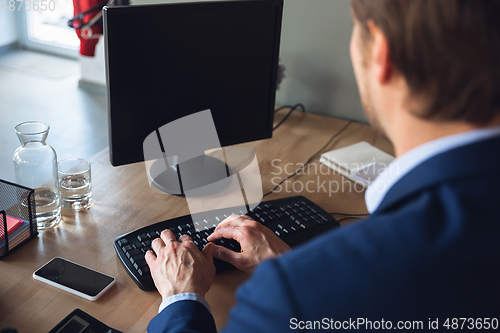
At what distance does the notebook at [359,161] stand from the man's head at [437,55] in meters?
0.78

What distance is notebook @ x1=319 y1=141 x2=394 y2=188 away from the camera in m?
1.32

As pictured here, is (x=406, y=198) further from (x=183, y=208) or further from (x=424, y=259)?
(x=183, y=208)

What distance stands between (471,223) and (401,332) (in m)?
0.14

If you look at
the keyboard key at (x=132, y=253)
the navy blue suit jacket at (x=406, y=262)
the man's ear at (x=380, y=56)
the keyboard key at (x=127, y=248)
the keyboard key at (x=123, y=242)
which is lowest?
the keyboard key at (x=132, y=253)

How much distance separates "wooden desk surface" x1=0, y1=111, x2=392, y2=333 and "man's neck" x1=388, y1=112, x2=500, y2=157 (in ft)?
1.52

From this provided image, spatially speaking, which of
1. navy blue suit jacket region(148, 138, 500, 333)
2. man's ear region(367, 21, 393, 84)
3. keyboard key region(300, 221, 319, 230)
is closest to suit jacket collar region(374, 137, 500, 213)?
navy blue suit jacket region(148, 138, 500, 333)

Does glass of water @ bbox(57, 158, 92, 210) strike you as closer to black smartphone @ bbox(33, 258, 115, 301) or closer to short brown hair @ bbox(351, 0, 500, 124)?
black smartphone @ bbox(33, 258, 115, 301)

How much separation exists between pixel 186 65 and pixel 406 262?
788 mm

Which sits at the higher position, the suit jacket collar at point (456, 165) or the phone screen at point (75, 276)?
the suit jacket collar at point (456, 165)

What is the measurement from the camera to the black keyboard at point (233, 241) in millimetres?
896

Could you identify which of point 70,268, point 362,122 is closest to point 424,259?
point 70,268

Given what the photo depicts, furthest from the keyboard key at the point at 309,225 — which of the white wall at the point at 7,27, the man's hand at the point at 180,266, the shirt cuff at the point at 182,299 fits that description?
the white wall at the point at 7,27

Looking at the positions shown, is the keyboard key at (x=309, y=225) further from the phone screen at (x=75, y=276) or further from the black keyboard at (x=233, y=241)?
the phone screen at (x=75, y=276)

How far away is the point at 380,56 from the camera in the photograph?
0.52 m
